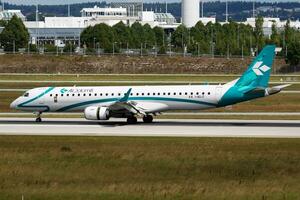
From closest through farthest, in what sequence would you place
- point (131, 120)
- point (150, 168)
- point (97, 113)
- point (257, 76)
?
point (150, 168)
point (97, 113)
point (257, 76)
point (131, 120)

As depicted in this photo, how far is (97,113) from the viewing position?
60125 mm

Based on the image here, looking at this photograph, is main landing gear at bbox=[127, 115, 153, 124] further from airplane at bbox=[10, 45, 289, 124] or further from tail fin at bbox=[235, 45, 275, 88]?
tail fin at bbox=[235, 45, 275, 88]

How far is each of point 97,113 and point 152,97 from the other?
4.30m

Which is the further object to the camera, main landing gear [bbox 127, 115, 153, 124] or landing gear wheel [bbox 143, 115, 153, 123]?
landing gear wheel [bbox 143, 115, 153, 123]

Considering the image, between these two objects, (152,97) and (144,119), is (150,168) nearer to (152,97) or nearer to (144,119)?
(152,97)

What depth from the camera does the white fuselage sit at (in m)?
61.0

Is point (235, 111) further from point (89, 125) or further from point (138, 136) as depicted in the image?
point (138, 136)

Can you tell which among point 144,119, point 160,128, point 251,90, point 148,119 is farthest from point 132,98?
point 251,90

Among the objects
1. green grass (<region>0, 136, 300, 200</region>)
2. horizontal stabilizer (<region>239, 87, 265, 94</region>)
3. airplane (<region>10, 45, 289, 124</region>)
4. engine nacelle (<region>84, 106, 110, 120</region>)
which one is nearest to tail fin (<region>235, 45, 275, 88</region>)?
airplane (<region>10, 45, 289, 124</region>)

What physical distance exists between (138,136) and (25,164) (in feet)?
44.3

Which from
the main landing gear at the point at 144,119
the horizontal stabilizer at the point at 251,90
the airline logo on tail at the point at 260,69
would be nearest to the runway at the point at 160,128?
the main landing gear at the point at 144,119

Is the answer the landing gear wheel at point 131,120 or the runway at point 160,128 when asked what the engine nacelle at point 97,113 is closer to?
the runway at point 160,128

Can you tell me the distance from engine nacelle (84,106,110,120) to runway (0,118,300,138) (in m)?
0.63

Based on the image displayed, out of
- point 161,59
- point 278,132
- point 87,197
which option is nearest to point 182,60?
point 161,59
